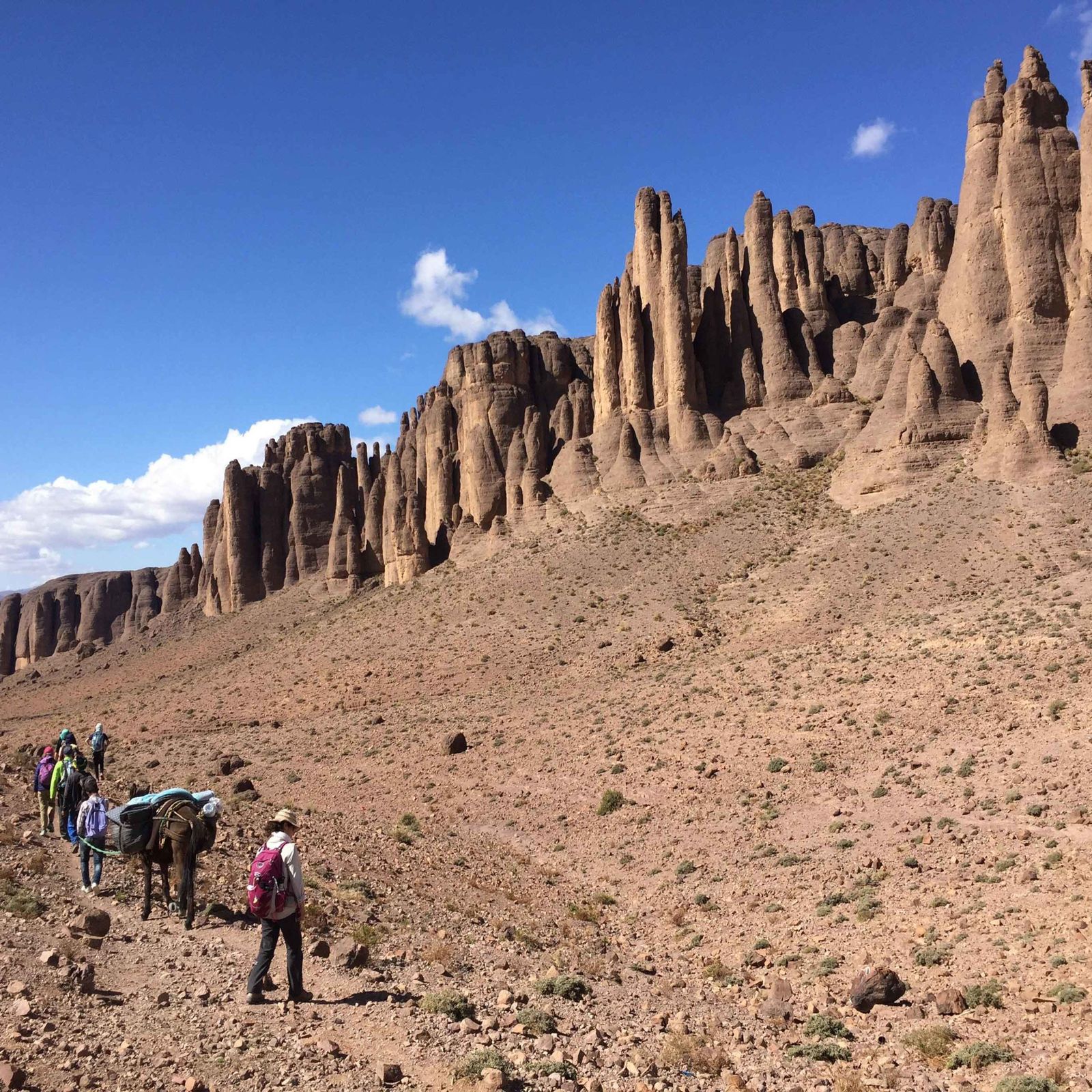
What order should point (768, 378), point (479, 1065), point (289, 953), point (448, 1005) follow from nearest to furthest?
1. point (479, 1065)
2. point (289, 953)
3. point (448, 1005)
4. point (768, 378)

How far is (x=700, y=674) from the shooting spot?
121 ft

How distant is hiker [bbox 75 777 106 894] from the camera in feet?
46.0

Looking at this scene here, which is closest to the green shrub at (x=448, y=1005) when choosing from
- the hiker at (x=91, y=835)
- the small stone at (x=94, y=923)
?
the small stone at (x=94, y=923)

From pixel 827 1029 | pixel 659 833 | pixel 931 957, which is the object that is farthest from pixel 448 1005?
pixel 659 833

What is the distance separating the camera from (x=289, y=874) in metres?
10.5

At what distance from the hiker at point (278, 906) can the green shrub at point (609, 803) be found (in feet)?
54.6

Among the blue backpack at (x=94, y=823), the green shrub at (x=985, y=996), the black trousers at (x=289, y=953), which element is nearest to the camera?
the black trousers at (x=289, y=953)

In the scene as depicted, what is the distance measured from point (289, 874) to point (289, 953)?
0.93m

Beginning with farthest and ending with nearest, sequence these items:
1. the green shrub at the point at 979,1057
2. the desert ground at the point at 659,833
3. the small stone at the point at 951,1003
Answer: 1. the small stone at the point at 951,1003
2. the green shrub at the point at 979,1057
3. the desert ground at the point at 659,833

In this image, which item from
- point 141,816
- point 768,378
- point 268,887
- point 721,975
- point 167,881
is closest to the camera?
point 268,887

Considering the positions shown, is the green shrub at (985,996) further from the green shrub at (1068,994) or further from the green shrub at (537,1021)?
the green shrub at (537,1021)

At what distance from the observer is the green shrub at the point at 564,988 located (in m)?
12.9

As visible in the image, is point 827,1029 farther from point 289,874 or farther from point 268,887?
point 268,887

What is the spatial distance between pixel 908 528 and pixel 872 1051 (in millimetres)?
37793
